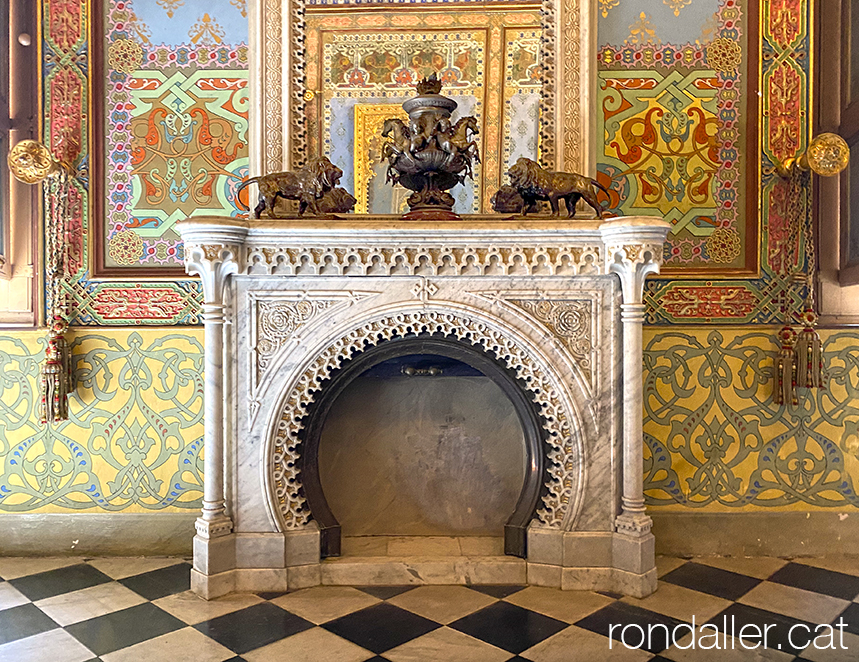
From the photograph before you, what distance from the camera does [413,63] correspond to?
119 inches

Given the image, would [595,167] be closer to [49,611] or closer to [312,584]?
[312,584]

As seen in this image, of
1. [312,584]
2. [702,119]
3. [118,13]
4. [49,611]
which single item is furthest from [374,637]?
[118,13]

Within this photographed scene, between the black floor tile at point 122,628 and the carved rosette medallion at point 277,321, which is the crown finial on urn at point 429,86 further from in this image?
the black floor tile at point 122,628

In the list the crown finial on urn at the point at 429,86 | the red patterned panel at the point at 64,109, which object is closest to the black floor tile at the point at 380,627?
the crown finial on urn at the point at 429,86

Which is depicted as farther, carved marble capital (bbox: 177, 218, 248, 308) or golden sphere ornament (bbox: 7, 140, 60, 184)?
golden sphere ornament (bbox: 7, 140, 60, 184)

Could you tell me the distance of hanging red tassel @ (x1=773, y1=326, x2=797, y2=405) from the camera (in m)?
2.99

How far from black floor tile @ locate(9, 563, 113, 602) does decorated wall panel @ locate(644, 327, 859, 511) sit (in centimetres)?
250

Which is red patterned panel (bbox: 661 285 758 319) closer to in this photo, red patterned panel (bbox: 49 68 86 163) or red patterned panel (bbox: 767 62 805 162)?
red patterned panel (bbox: 767 62 805 162)

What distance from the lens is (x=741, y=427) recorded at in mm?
3078

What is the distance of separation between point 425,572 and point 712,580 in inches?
47.7

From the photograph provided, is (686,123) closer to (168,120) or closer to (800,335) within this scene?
(800,335)

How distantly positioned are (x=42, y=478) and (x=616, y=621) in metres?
2.62

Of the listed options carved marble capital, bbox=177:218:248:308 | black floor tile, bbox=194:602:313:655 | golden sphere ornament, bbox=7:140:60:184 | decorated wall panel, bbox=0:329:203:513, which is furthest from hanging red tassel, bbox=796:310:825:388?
golden sphere ornament, bbox=7:140:60:184

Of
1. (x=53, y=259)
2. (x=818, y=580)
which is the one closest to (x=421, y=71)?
(x=53, y=259)
